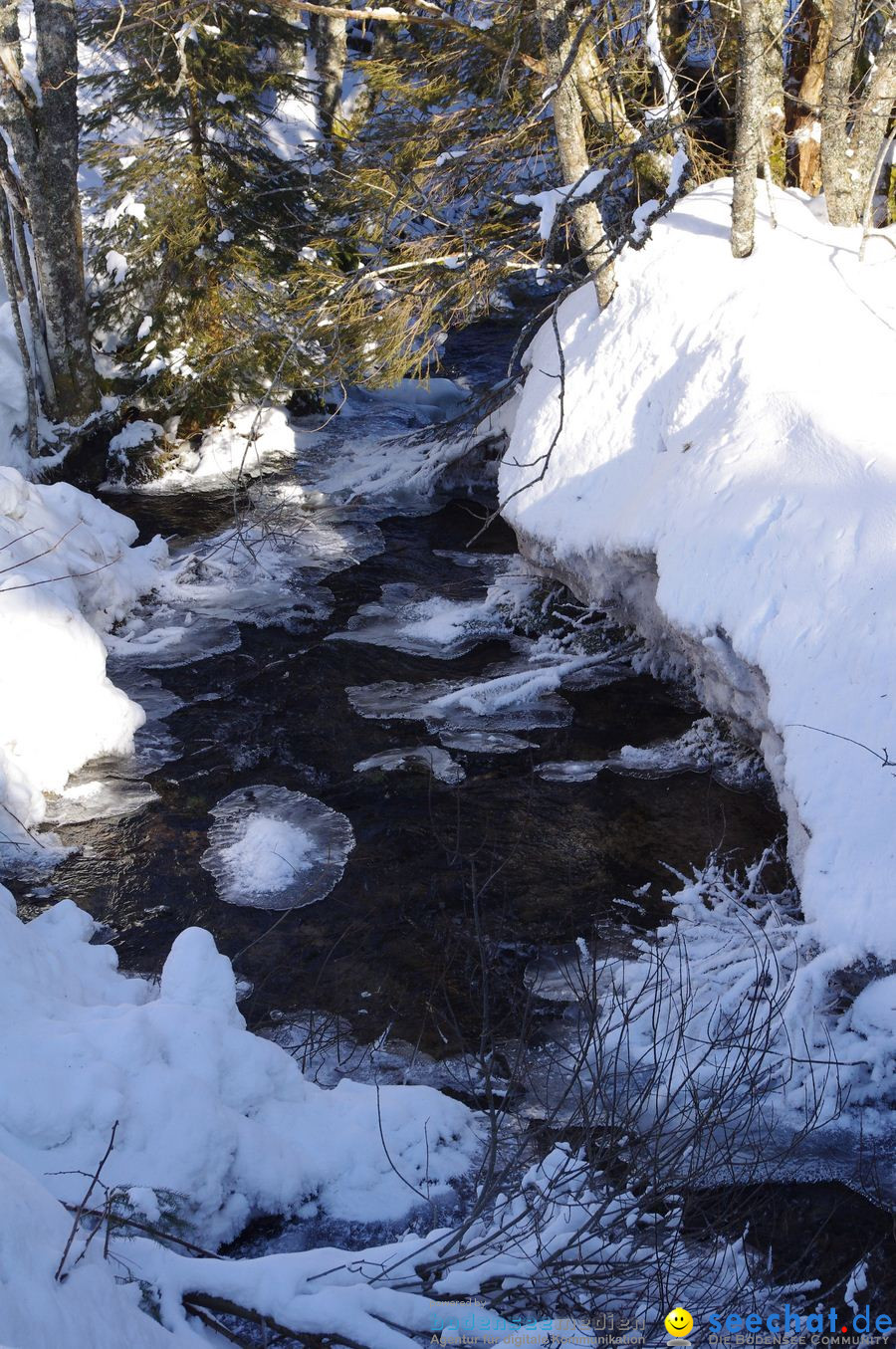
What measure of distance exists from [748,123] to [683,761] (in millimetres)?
4350

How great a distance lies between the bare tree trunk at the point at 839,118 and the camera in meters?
7.84

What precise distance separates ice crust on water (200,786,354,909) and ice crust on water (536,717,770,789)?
1.46m

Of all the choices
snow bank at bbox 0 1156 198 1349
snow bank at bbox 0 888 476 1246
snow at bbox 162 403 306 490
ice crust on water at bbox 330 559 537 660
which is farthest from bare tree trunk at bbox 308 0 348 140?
snow bank at bbox 0 1156 198 1349

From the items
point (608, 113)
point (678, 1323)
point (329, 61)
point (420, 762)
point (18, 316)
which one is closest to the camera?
point (678, 1323)

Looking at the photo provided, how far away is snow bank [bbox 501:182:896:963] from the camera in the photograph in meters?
4.98

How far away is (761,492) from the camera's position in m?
6.15

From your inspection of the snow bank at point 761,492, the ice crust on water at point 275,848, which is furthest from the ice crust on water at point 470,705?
the ice crust on water at point 275,848

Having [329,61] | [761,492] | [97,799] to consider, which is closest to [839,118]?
[761,492]

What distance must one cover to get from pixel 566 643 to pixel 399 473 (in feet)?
14.0

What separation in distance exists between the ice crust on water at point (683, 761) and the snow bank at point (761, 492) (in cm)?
43

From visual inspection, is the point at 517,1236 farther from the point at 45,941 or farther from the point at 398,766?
the point at 398,766

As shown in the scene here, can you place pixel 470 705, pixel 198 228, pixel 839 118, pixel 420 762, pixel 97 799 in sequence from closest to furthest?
pixel 97 799, pixel 420 762, pixel 470 705, pixel 839 118, pixel 198 228

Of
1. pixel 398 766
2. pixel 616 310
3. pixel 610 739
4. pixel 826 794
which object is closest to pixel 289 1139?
pixel 826 794

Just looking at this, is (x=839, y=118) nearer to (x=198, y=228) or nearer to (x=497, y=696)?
(x=497, y=696)
